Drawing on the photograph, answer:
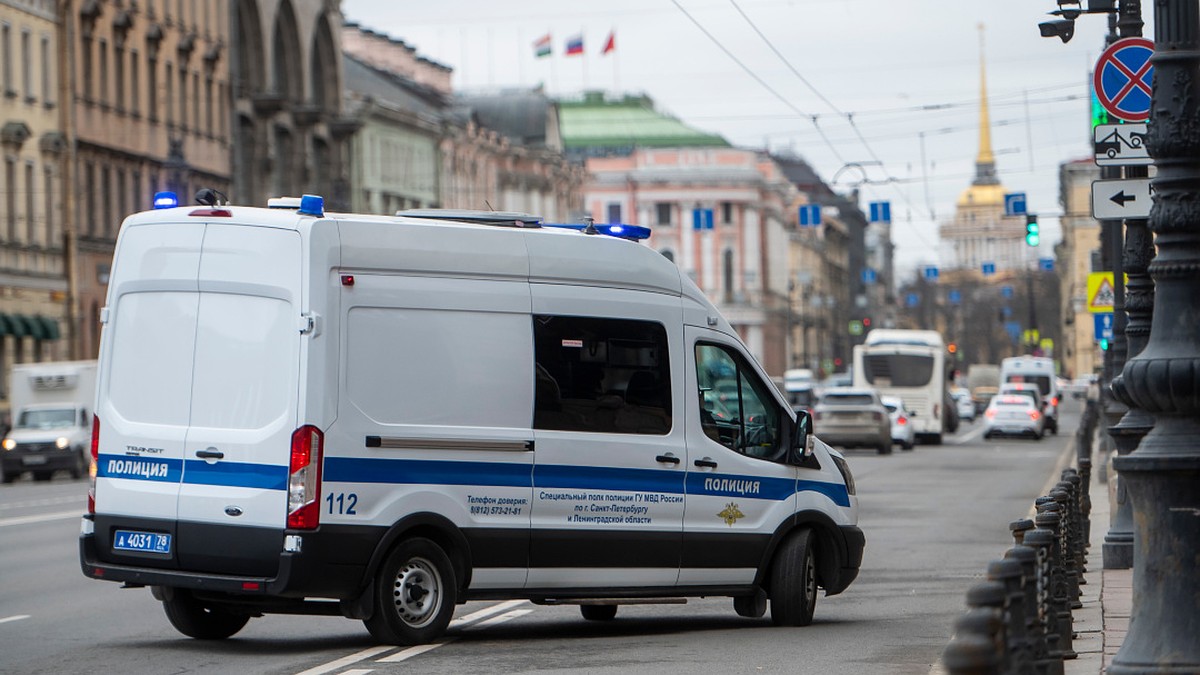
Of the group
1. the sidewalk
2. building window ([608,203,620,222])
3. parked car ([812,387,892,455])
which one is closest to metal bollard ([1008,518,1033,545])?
the sidewalk

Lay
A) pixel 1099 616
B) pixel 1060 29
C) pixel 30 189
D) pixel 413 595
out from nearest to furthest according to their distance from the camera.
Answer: pixel 413 595 → pixel 1099 616 → pixel 1060 29 → pixel 30 189

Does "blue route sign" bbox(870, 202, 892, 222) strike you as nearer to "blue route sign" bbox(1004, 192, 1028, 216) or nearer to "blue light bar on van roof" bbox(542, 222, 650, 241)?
"blue route sign" bbox(1004, 192, 1028, 216)

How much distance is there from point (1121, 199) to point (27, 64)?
164ft

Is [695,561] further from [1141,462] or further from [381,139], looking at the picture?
[381,139]

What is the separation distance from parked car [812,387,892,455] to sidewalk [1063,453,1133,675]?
32024 millimetres

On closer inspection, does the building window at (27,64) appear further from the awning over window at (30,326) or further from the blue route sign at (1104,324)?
the blue route sign at (1104,324)

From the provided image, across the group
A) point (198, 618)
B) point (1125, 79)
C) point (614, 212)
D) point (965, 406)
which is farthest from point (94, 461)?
point (614, 212)

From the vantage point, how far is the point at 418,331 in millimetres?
12922

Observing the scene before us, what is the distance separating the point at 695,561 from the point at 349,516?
263 centimetres

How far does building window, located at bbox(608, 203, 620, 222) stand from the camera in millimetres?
131875

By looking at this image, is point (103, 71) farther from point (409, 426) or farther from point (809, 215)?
point (409, 426)

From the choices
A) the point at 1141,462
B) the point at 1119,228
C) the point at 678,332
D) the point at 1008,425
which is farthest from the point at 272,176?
the point at 1141,462

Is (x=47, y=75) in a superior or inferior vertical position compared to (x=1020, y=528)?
superior

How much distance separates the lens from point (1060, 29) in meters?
22.0
